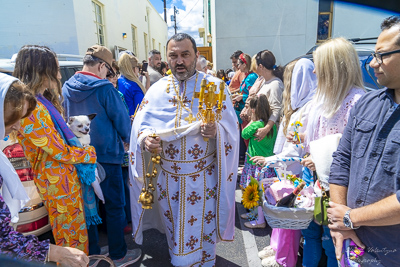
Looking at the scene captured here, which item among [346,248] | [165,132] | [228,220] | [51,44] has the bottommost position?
[228,220]

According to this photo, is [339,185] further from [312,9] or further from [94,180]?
[312,9]

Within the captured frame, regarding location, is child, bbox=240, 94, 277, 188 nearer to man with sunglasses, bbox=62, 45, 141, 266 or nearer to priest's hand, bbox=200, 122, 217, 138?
priest's hand, bbox=200, 122, 217, 138

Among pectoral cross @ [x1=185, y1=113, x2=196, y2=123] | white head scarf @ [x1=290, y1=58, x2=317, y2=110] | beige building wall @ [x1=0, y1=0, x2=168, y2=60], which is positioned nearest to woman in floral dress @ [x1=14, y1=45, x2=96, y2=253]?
pectoral cross @ [x1=185, y1=113, x2=196, y2=123]

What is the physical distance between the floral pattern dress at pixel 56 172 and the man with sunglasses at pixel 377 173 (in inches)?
69.9

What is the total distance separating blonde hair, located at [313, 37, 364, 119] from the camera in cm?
201

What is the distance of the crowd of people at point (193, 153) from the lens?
1332mm

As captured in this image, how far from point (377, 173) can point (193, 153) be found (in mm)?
1291

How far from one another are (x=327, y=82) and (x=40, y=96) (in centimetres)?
210

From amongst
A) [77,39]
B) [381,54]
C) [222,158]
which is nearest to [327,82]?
[381,54]

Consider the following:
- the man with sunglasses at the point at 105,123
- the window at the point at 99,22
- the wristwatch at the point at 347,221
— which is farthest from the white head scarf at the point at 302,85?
the window at the point at 99,22

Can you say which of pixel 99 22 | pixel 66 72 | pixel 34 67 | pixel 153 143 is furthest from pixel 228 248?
pixel 99 22

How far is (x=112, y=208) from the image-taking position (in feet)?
8.59

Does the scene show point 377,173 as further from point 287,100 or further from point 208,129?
point 287,100

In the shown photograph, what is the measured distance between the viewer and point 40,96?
2008 mm
